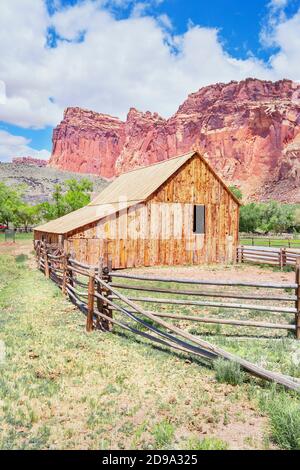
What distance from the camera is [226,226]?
75.9 feet

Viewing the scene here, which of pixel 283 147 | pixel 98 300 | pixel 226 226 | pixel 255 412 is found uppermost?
pixel 283 147

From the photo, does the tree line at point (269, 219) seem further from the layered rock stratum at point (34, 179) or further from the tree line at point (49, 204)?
the layered rock stratum at point (34, 179)

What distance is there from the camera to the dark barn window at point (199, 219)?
73.2 ft

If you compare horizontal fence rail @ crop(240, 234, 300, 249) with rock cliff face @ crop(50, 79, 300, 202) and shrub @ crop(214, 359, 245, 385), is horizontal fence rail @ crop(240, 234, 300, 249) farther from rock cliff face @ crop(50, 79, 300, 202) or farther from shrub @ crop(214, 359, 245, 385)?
rock cliff face @ crop(50, 79, 300, 202)

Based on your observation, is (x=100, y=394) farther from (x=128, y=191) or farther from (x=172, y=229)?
(x=128, y=191)

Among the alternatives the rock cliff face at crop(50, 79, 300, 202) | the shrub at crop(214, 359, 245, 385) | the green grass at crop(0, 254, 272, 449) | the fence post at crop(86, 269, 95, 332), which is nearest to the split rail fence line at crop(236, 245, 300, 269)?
the fence post at crop(86, 269, 95, 332)

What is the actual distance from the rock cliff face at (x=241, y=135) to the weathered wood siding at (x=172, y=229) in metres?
86.8

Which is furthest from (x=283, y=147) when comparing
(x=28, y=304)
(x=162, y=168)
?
(x=28, y=304)

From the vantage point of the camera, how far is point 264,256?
915 inches

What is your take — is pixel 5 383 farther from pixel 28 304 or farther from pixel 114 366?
pixel 28 304

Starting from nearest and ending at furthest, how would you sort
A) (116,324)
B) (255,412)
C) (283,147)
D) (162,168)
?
(255,412) < (116,324) < (162,168) < (283,147)

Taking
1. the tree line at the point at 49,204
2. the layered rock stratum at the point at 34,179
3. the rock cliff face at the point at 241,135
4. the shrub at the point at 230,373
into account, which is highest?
the rock cliff face at the point at 241,135

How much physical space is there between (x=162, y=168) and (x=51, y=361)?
63.3 ft

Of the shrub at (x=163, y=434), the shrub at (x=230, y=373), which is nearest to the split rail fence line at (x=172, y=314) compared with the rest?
the shrub at (x=230, y=373)
